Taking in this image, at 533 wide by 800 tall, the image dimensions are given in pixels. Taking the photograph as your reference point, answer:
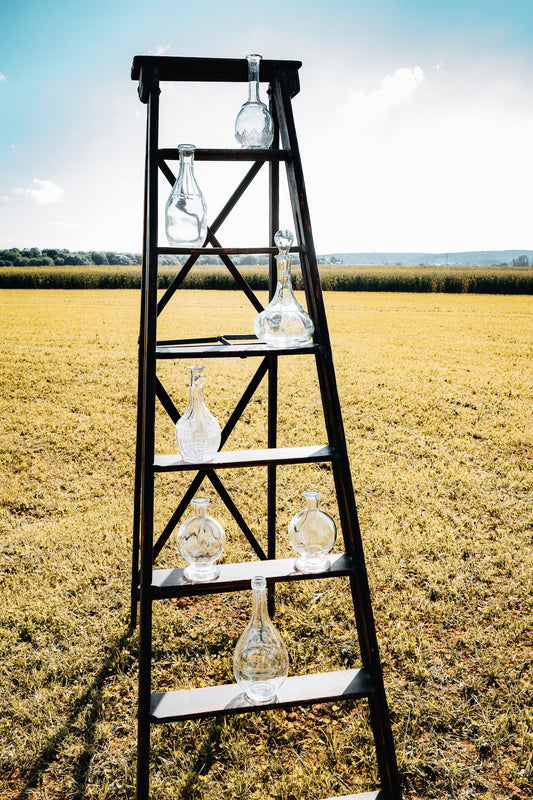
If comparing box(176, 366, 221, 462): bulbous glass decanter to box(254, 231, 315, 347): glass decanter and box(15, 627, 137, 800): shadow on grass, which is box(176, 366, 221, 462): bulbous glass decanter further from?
box(15, 627, 137, 800): shadow on grass

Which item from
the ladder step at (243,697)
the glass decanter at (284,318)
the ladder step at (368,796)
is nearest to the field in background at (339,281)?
the glass decanter at (284,318)

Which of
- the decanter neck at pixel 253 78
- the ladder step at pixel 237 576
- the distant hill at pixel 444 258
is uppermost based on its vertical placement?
the distant hill at pixel 444 258

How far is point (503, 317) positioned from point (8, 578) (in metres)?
15.0

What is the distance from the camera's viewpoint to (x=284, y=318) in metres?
1.92

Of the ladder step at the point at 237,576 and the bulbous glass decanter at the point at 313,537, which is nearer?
the ladder step at the point at 237,576

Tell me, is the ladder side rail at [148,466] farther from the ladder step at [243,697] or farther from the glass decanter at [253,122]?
the glass decanter at [253,122]

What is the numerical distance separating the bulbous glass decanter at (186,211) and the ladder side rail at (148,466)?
9 centimetres

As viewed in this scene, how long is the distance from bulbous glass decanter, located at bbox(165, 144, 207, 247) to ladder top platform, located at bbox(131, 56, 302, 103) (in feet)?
1.03

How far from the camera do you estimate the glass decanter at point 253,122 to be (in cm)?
204

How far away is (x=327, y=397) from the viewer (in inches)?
77.0

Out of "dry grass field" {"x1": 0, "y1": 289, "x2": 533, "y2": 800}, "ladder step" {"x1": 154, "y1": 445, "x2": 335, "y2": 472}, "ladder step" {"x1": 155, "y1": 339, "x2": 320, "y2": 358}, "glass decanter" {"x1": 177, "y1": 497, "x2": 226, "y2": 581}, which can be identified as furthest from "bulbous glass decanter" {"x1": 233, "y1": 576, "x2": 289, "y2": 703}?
"ladder step" {"x1": 155, "y1": 339, "x2": 320, "y2": 358}

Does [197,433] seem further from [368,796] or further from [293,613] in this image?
[293,613]

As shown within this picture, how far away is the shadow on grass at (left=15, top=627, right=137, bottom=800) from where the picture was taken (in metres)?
2.04

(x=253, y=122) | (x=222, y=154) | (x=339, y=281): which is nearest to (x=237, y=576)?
(x=222, y=154)
